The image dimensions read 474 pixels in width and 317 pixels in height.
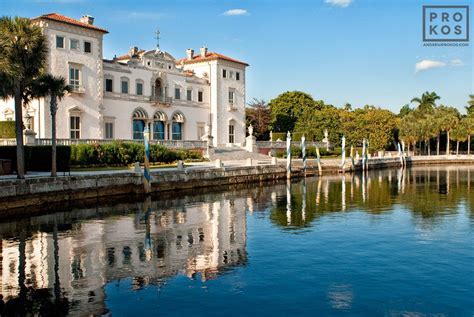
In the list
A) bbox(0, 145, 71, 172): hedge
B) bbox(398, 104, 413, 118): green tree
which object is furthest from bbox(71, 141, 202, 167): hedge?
bbox(398, 104, 413, 118): green tree

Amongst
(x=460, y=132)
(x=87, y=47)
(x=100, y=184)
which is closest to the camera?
(x=100, y=184)

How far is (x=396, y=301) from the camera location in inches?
497

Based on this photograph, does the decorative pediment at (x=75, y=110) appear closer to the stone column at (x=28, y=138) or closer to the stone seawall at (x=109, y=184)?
the stone column at (x=28, y=138)

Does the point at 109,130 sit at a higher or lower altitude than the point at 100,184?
higher

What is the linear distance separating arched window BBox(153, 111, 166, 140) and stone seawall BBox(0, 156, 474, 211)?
55.3 feet

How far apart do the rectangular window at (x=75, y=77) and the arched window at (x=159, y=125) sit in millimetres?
11668

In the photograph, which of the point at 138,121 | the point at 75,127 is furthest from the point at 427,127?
the point at 75,127

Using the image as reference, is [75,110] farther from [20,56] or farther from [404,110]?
[404,110]

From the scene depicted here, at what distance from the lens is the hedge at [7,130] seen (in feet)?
136

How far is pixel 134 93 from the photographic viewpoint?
57500 millimetres

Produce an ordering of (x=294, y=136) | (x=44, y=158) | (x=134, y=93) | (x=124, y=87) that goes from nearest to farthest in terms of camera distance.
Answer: (x=44, y=158) < (x=124, y=87) < (x=134, y=93) < (x=294, y=136)

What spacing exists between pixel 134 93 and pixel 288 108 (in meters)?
44.1

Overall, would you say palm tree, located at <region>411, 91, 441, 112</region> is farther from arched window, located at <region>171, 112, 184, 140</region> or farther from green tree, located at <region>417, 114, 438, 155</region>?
arched window, located at <region>171, 112, 184, 140</region>

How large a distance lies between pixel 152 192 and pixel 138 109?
24648 mm
